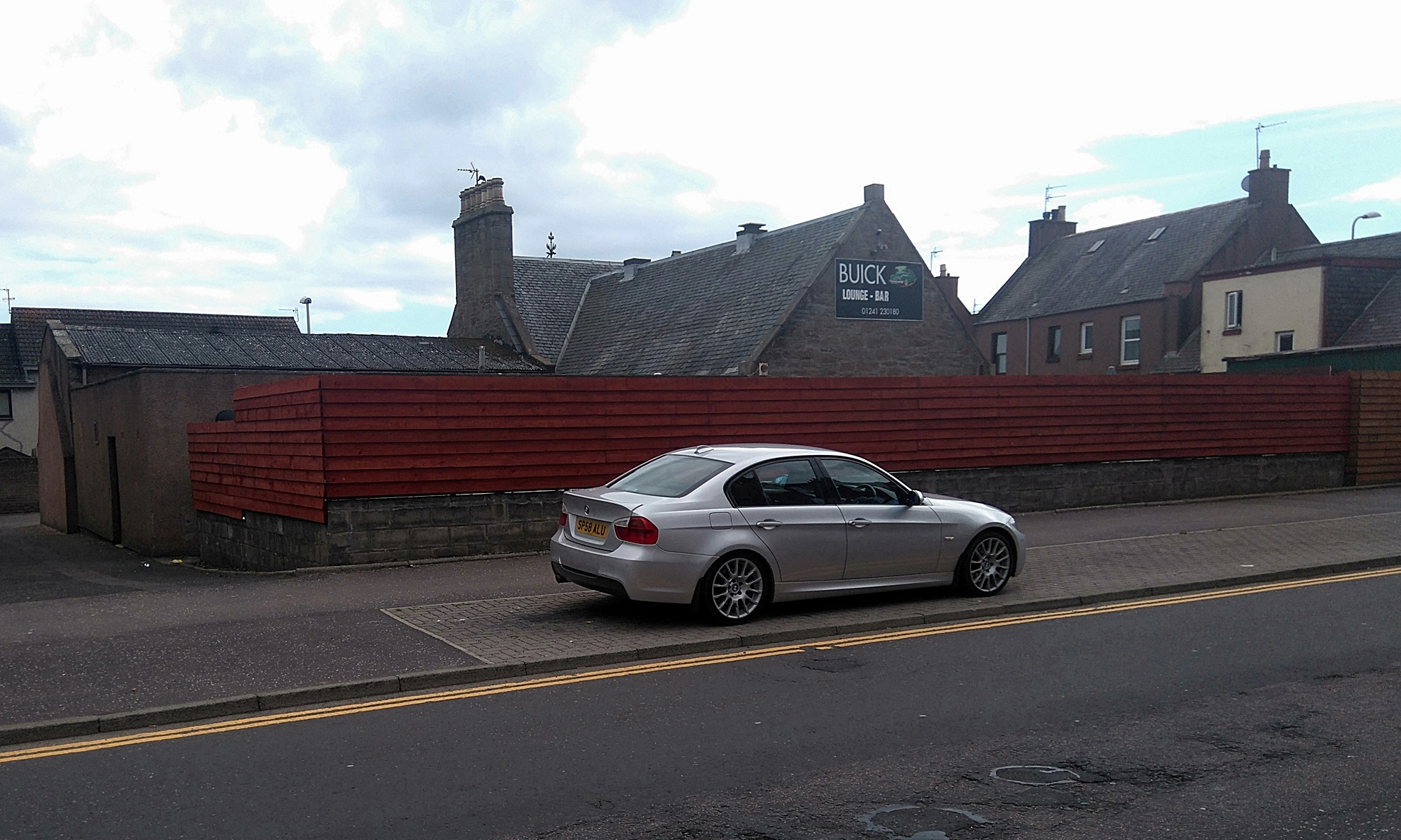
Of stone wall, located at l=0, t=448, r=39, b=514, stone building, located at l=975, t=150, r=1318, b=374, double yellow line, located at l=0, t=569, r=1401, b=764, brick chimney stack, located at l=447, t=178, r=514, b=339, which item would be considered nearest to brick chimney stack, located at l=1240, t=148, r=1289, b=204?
stone building, located at l=975, t=150, r=1318, b=374

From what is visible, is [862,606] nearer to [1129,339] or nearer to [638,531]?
[638,531]

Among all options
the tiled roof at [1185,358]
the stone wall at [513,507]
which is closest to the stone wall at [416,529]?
the stone wall at [513,507]

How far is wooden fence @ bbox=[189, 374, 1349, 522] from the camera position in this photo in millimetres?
12234

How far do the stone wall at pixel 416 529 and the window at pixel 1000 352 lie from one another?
36.5m

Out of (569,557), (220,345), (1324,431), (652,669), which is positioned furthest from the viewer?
(220,345)

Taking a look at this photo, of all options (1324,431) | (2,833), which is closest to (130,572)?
(2,833)

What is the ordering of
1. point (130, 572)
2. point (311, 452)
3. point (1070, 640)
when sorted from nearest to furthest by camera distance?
point (1070, 640) < point (311, 452) < point (130, 572)

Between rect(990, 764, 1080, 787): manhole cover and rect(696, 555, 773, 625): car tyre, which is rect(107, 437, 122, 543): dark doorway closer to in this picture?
rect(696, 555, 773, 625): car tyre

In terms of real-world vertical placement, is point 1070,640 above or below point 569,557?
below

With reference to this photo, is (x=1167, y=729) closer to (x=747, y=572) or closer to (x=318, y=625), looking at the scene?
(x=747, y=572)

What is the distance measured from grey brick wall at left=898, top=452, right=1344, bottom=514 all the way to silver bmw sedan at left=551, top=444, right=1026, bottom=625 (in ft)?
19.7

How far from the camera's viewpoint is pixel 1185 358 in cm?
3625

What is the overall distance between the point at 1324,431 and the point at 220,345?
22.9 m

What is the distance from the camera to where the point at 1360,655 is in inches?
302
